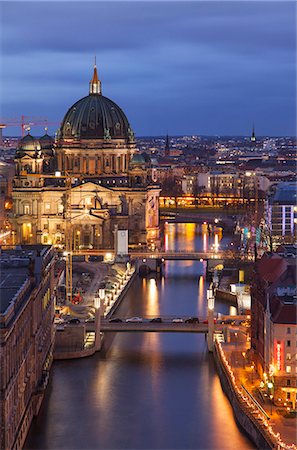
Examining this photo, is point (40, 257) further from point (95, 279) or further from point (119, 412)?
point (95, 279)

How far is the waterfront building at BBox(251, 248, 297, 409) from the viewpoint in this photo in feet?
68.4

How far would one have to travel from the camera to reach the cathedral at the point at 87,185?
4497 cm

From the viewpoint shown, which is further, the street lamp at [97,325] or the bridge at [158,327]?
the bridge at [158,327]

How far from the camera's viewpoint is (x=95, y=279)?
3550 centimetres

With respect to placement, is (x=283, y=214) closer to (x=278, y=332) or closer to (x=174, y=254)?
(x=174, y=254)

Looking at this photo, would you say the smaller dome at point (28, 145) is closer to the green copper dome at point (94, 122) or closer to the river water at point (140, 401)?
the green copper dome at point (94, 122)

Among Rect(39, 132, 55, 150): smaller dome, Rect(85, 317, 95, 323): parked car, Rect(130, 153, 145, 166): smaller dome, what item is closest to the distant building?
Rect(130, 153, 145, 166): smaller dome

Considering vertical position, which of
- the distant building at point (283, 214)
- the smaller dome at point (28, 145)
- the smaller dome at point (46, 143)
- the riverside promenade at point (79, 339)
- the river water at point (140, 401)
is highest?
the smaller dome at point (46, 143)

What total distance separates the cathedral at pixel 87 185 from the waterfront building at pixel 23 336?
19.2 meters

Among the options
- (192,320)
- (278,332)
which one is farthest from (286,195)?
(278,332)

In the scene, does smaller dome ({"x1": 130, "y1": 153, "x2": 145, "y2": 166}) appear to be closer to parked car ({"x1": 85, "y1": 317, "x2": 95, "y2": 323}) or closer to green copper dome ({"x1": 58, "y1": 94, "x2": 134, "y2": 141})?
green copper dome ({"x1": 58, "y1": 94, "x2": 134, "y2": 141})

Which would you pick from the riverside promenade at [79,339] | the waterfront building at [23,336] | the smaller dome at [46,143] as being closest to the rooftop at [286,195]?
the smaller dome at [46,143]

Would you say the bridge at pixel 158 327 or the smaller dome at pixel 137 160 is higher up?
the smaller dome at pixel 137 160

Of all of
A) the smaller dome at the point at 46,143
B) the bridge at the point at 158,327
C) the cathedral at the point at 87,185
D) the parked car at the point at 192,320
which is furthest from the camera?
the smaller dome at the point at 46,143
